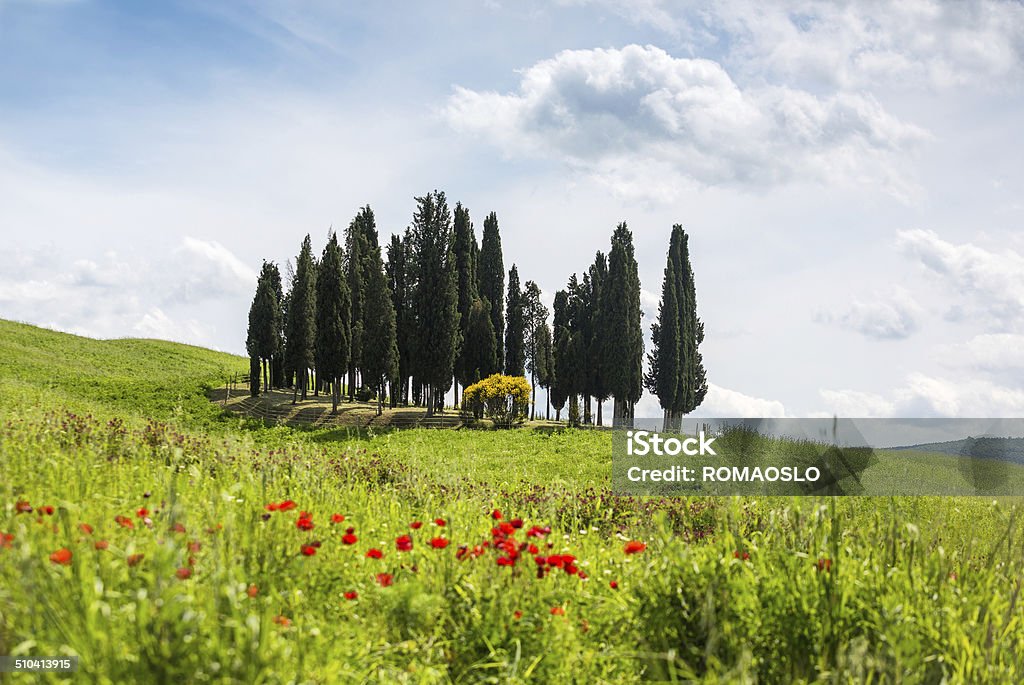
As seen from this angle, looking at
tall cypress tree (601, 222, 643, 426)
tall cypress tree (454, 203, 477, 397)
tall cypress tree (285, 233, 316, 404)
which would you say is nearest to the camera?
tall cypress tree (601, 222, 643, 426)

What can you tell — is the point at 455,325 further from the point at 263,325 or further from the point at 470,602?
the point at 470,602

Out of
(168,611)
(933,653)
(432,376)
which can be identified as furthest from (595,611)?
(432,376)

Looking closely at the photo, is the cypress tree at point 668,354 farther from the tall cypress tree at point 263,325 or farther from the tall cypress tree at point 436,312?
the tall cypress tree at point 263,325

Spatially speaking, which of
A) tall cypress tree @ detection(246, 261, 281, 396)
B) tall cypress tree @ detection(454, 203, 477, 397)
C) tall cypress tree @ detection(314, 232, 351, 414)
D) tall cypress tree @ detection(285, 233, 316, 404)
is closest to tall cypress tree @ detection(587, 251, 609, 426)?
tall cypress tree @ detection(454, 203, 477, 397)

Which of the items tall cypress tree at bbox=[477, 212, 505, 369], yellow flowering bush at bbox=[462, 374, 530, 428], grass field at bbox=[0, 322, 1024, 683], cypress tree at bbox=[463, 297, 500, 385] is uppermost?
tall cypress tree at bbox=[477, 212, 505, 369]

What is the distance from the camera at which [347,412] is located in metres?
35.3

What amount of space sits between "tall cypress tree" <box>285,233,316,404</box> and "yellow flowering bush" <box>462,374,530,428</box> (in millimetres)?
10366

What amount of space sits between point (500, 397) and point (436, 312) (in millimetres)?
5743

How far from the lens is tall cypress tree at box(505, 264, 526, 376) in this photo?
45.3 m

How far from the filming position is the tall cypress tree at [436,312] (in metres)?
35.2

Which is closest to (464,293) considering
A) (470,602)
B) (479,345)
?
(479,345)

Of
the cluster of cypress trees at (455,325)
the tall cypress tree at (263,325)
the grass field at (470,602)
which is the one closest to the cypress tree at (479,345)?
the cluster of cypress trees at (455,325)

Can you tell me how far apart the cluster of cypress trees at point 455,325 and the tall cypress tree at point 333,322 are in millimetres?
63

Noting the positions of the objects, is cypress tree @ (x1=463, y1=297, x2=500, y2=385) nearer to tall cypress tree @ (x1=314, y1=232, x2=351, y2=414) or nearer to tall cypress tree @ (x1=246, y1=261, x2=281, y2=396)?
tall cypress tree @ (x1=314, y1=232, x2=351, y2=414)
